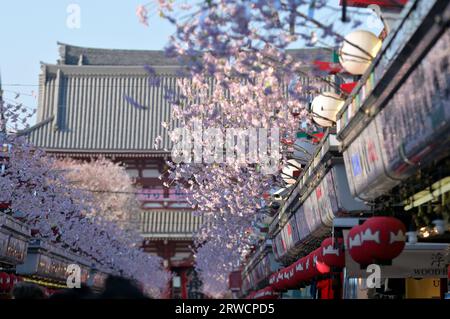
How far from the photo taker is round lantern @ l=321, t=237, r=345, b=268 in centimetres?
1174

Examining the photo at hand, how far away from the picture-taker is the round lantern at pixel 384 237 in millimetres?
8594

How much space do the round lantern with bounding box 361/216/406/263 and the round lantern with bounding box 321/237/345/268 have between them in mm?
2914

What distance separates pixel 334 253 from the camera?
11.8 metres

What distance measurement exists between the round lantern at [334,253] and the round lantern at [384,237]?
291 centimetres

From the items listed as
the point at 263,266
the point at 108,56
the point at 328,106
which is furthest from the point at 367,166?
the point at 108,56

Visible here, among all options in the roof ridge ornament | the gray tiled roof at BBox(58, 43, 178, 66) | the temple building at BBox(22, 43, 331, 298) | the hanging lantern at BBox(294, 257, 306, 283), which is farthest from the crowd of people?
the roof ridge ornament

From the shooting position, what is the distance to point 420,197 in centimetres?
1048

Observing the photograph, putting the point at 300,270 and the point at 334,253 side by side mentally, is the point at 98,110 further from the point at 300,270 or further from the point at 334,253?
the point at 334,253

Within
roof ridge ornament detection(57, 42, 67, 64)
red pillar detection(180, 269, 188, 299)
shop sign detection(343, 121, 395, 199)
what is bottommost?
shop sign detection(343, 121, 395, 199)

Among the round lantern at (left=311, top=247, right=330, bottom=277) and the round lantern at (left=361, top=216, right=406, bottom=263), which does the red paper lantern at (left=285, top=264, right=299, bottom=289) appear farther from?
the round lantern at (left=361, top=216, right=406, bottom=263)

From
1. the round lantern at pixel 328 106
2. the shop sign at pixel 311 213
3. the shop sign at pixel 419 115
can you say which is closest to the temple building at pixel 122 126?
the shop sign at pixel 311 213

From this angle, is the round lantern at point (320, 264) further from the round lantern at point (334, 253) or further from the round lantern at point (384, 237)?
the round lantern at point (384, 237)
